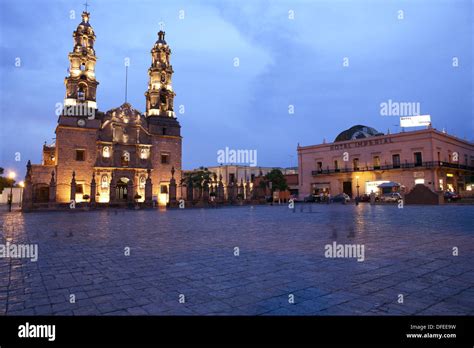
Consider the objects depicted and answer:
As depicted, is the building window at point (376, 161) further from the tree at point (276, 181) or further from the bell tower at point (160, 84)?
the bell tower at point (160, 84)

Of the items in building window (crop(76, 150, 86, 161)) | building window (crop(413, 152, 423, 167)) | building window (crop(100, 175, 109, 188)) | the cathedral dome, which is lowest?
building window (crop(100, 175, 109, 188))

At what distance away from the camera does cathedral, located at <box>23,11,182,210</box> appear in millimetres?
37406

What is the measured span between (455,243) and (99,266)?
7.53 metres

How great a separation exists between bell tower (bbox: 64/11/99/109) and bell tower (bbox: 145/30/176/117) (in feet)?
26.1

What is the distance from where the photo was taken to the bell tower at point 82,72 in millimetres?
39344

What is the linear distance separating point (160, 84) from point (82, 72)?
35.4ft

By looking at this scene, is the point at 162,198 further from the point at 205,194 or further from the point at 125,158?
the point at 205,194

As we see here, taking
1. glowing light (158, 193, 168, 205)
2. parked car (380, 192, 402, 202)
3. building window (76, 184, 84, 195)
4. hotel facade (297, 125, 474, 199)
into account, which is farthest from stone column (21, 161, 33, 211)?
hotel facade (297, 125, 474, 199)

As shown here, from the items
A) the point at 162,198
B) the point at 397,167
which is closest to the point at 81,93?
the point at 162,198

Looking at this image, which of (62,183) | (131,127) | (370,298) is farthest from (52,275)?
(131,127)

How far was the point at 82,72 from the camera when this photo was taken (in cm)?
4000

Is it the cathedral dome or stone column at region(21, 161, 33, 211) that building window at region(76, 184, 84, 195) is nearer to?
stone column at region(21, 161, 33, 211)

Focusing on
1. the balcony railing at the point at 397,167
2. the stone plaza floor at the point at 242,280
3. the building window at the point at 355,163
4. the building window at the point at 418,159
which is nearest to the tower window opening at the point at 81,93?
the balcony railing at the point at 397,167
